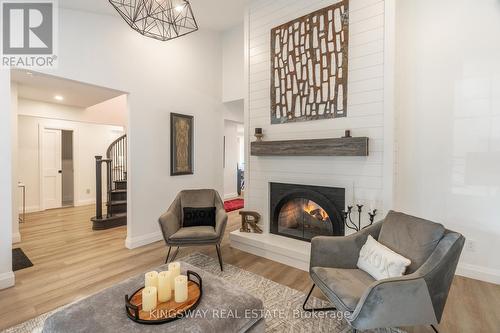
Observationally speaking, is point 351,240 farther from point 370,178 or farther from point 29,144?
point 29,144

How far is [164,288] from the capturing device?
58.8 inches

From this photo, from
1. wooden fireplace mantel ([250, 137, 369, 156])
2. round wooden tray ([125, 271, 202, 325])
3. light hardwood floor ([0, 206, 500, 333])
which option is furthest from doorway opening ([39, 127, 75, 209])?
round wooden tray ([125, 271, 202, 325])

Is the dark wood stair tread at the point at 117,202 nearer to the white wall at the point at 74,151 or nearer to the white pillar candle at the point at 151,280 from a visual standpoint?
the white wall at the point at 74,151

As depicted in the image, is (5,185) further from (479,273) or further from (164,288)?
(479,273)

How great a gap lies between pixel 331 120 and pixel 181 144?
8.14 ft

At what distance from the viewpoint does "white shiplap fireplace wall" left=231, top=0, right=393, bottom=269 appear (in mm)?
2650

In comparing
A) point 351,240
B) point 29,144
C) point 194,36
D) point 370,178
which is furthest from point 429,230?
point 29,144

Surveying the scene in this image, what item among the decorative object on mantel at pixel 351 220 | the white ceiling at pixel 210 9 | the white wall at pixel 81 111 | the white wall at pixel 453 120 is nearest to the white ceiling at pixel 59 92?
the white wall at pixel 81 111

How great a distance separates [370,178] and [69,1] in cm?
400

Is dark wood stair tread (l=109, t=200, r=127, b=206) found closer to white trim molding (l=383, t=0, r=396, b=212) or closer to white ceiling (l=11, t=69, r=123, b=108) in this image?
white ceiling (l=11, t=69, r=123, b=108)

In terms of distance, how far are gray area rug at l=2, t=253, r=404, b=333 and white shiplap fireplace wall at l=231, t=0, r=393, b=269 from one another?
578 mm

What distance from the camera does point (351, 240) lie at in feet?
6.84

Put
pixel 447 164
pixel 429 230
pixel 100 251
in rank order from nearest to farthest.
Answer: pixel 429 230, pixel 447 164, pixel 100 251

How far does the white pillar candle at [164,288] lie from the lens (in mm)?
1480
